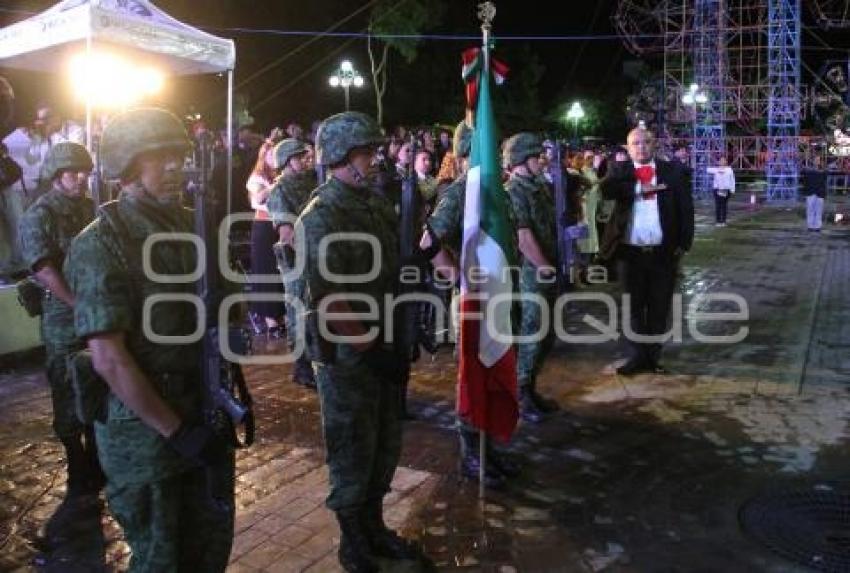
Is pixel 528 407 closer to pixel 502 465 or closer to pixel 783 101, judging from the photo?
pixel 502 465

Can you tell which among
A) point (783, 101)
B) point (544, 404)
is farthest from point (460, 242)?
point (783, 101)

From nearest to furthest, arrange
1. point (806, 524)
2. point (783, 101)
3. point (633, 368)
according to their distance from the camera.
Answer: point (806, 524)
point (633, 368)
point (783, 101)

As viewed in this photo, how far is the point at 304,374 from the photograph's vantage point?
7457 millimetres

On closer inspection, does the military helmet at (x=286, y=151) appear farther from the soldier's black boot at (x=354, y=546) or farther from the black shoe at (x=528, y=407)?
the soldier's black boot at (x=354, y=546)

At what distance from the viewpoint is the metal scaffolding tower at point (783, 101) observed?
29281 millimetres

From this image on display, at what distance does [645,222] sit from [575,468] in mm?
3065

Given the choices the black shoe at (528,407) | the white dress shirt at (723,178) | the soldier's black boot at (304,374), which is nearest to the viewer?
the black shoe at (528,407)

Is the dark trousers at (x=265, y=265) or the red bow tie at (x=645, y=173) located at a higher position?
the red bow tie at (x=645, y=173)

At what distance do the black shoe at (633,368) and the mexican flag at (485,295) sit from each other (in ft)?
9.90

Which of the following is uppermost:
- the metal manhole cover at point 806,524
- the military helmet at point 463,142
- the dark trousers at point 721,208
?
the dark trousers at point 721,208

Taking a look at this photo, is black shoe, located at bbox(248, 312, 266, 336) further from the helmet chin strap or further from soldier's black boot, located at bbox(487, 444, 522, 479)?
the helmet chin strap

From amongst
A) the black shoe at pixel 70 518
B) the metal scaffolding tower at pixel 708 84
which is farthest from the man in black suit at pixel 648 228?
the metal scaffolding tower at pixel 708 84

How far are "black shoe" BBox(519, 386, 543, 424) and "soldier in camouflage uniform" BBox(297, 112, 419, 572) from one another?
254cm

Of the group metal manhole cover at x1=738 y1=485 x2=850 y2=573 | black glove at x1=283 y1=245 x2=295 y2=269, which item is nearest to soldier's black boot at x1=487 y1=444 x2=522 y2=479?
metal manhole cover at x1=738 y1=485 x2=850 y2=573
